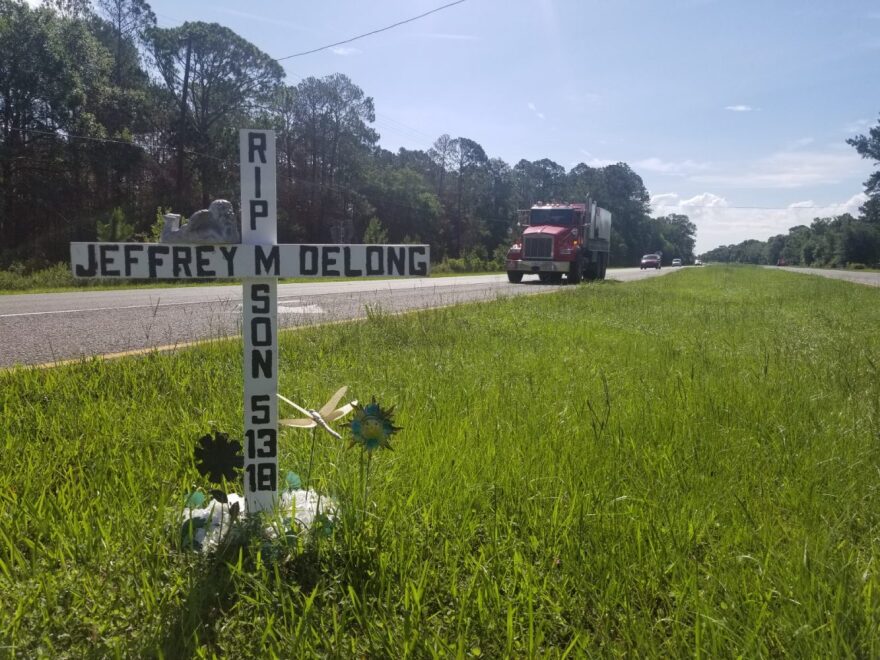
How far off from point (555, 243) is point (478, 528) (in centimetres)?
1995

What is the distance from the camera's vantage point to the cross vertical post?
6.48 feet

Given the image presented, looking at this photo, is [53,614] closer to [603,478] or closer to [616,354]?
[603,478]

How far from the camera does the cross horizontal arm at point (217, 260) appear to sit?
187 centimetres

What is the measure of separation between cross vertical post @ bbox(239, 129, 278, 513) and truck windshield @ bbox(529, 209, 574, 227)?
69.0 feet

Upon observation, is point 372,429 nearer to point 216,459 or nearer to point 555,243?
point 216,459

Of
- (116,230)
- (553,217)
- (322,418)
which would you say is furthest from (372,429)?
(116,230)

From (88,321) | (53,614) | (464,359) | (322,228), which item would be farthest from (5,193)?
(53,614)

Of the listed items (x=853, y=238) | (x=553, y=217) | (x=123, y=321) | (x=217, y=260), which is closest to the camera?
(x=217, y=260)

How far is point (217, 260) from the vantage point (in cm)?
189

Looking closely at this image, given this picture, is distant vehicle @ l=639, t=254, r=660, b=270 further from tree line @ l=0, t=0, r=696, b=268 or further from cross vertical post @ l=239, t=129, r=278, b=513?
cross vertical post @ l=239, t=129, r=278, b=513

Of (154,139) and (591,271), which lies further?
(154,139)

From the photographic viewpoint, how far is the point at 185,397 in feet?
11.8

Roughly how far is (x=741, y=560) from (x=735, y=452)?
3.64 feet

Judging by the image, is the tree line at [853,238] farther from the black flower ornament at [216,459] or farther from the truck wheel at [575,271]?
the black flower ornament at [216,459]
